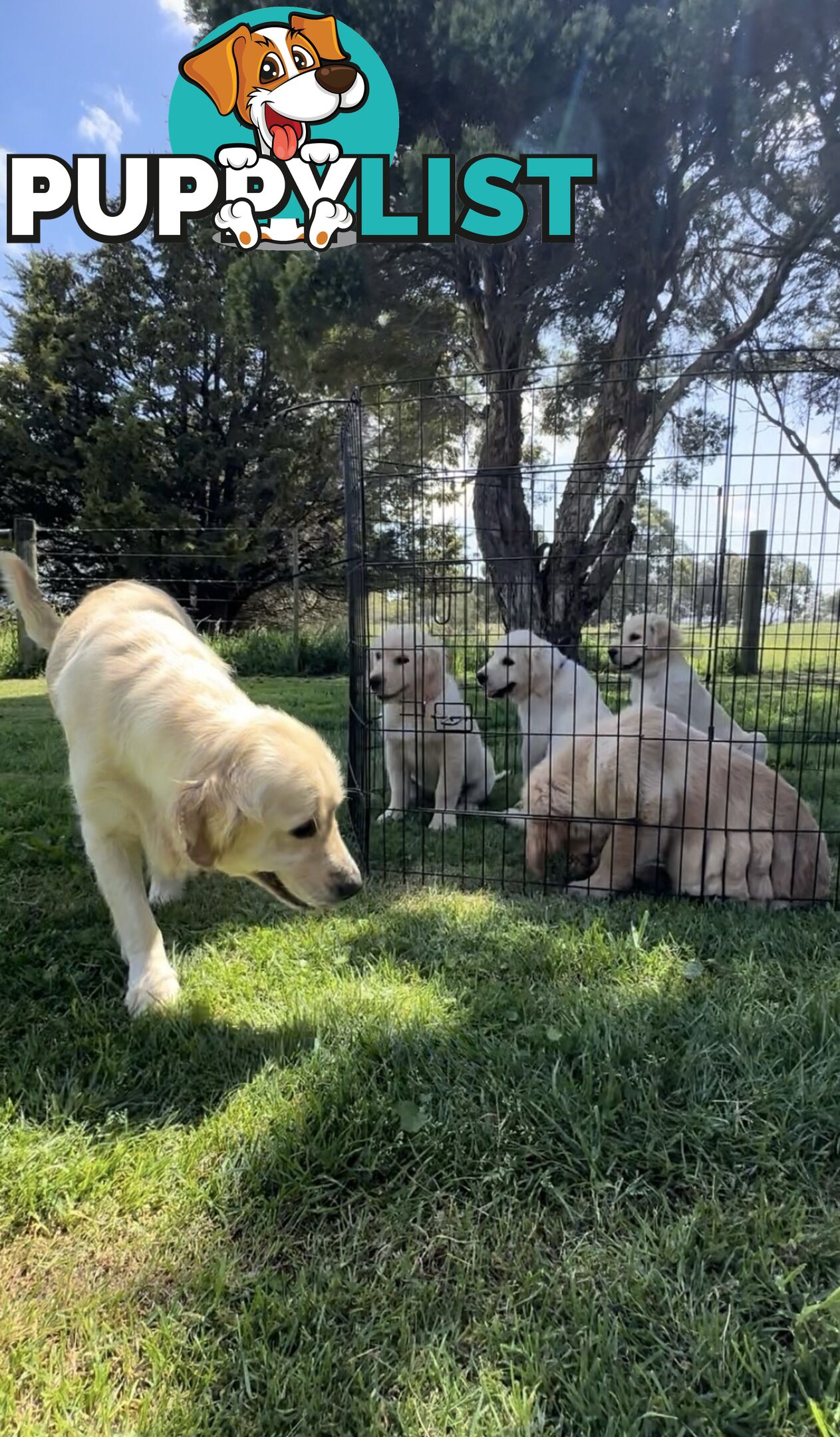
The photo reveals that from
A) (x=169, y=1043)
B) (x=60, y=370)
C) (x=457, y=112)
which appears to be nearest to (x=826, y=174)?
(x=457, y=112)

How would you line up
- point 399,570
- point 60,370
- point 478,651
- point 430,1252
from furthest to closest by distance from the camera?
point 60,370
point 478,651
point 399,570
point 430,1252

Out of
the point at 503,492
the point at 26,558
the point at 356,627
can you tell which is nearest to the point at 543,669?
the point at 356,627

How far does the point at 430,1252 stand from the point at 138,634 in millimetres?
1895

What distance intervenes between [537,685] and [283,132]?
5080 mm

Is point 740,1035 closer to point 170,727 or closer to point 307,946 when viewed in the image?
point 307,946

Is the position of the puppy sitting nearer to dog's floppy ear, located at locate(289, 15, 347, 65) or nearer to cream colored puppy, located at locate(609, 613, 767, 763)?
cream colored puppy, located at locate(609, 613, 767, 763)

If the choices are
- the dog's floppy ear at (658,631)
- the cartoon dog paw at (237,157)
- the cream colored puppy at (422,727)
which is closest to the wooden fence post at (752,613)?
the dog's floppy ear at (658,631)

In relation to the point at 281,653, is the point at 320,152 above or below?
above

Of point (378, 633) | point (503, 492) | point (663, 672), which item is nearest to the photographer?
point (378, 633)

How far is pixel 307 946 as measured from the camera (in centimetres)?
261

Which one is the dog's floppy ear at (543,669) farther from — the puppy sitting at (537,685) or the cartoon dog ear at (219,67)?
the cartoon dog ear at (219,67)

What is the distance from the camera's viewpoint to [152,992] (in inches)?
87.5

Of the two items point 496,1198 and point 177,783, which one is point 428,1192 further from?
point 177,783

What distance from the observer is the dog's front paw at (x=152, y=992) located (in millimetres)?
2195
